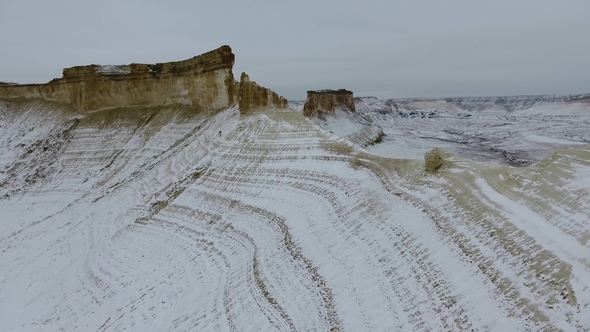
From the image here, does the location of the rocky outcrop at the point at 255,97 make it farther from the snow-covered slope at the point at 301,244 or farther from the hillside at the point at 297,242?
the snow-covered slope at the point at 301,244

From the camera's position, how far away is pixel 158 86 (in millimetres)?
30281

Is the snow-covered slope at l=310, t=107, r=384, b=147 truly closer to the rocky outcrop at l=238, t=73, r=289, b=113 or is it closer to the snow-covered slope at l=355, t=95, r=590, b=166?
the snow-covered slope at l=355, t=95, r=590, b=166

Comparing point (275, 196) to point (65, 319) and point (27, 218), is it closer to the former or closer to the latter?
point (65, 319)

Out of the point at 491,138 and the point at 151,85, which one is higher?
the point at 151,85

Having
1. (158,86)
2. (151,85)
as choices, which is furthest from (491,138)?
(151,85)

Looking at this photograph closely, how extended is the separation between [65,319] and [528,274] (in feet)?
44.0

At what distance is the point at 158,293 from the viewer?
37.2 ft

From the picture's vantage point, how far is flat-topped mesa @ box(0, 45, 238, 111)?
81.7 feet

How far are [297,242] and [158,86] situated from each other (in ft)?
81.6

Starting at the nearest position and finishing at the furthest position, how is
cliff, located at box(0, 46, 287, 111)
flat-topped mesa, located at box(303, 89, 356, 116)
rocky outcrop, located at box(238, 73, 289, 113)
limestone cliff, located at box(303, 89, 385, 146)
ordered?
rocky outcrop, located at box(238, 73, 289, 113)
cliff, located at box(0, 46, 287, 111)
limestone cliff, located at box(303, 89, 385, 146)
flat-topped mesa, located at box(303, 89, 356, 116)

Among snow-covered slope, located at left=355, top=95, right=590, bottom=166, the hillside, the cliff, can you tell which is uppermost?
the cliff

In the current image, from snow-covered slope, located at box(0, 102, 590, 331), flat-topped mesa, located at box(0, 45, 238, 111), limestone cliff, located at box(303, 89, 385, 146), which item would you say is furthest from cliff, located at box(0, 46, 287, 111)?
limestone cliff, located at box(303, 89, 385, 146)

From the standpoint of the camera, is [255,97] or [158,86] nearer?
[255,97]

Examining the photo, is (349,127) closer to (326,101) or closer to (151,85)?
(326,101)
